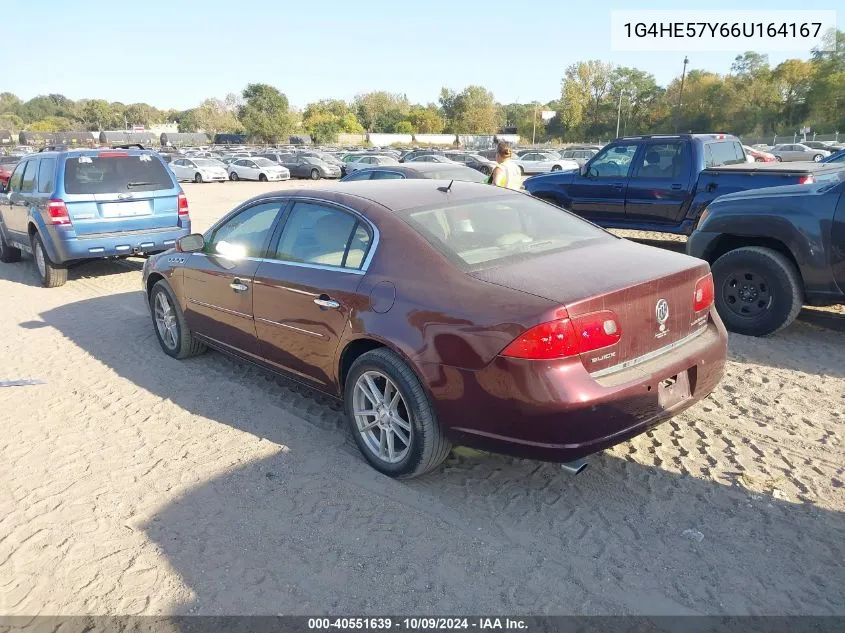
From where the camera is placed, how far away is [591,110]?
88.6 meters

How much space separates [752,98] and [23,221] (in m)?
73.3

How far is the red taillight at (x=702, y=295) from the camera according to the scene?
3.47 metres

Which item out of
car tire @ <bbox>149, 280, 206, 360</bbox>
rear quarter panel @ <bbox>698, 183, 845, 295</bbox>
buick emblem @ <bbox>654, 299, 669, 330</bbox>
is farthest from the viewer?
car tire @ <bbox>149, 280, 206, 360</bbox>

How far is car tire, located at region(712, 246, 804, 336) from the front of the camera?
554 centimetres

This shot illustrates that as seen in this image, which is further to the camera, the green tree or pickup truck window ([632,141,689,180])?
the green tree

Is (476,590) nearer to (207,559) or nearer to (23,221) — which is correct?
(207,559)

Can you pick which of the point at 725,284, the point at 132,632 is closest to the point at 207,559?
the point at 132,632

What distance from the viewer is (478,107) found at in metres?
102

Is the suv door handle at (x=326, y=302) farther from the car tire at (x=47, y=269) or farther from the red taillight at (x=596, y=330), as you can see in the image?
the car tire at (x=47, y=269)

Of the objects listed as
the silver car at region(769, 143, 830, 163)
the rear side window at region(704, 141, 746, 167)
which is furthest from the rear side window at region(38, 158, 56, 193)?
the silver car at region(769, 143, 830, 163)

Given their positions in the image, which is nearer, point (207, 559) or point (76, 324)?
point (207, 559)

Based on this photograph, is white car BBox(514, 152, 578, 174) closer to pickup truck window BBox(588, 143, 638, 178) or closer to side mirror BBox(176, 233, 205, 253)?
pickup truck window BBox(588, 143, 638, 178)

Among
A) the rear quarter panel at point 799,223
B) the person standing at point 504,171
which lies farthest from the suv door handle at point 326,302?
the person standing at point 504,171

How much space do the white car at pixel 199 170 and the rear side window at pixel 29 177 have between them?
25371 millimetres
